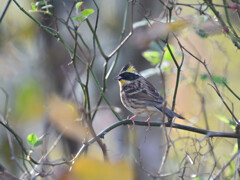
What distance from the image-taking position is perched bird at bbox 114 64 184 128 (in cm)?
403

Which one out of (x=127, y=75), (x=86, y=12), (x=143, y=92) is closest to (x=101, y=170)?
(x=86, y=12)

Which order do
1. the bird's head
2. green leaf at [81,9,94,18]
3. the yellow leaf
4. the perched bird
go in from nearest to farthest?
the yellow leaf → green leaf at [81,9,94,18] → the perched bird → the bird's head

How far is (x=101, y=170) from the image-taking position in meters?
1.22

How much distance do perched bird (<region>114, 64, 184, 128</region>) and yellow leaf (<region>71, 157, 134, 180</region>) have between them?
2590mm

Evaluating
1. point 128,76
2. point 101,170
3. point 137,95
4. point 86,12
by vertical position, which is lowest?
point 137,95

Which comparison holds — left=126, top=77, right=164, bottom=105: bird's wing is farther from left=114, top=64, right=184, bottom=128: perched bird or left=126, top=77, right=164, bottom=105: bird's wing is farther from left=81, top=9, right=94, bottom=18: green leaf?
→ left=81, top=9, right=94, bottom=18: green leaf

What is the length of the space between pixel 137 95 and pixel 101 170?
3.21 metres

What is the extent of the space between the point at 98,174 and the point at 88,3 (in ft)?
16.3

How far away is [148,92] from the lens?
4.27 metres

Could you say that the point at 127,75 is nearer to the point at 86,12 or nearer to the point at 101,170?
the point at 86,12

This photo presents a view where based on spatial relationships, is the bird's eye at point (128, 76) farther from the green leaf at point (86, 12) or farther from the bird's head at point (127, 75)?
the green leaf at point (86, 12)

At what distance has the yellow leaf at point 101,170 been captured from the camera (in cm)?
121

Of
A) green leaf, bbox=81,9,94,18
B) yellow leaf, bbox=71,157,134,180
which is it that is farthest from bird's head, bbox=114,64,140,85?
yellow leaf, bbox=71,157,134,180

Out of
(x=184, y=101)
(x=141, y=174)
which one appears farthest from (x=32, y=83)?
(x=184, y=101)
